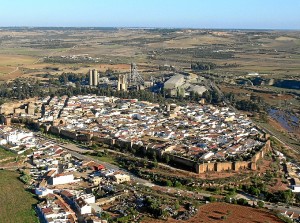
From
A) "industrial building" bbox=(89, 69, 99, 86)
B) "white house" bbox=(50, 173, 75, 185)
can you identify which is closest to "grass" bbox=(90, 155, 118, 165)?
"white house" bbox=(50, 173, 75, 185)

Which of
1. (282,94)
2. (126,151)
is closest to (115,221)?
(126,151)

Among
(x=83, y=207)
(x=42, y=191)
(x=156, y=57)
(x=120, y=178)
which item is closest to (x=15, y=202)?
(x=42, y=191)

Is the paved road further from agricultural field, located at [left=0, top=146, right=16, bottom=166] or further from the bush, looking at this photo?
the bush

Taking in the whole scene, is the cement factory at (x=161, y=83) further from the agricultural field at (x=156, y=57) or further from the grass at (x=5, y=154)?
the grass at (x=5, y=154)

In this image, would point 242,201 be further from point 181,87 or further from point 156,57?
point 156,57

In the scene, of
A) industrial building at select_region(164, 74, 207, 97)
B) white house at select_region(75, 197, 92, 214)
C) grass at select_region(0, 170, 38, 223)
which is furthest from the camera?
industrial building at select_region(164, 74, 207, 97)

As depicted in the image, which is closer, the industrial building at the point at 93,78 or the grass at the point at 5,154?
the grass at the point at 5,154

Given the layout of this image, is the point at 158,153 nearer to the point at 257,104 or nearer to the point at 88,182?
the point at 88,182

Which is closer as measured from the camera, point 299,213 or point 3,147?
point 299,213

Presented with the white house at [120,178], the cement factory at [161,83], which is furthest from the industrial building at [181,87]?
the white house at [120,178]
